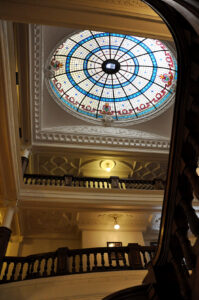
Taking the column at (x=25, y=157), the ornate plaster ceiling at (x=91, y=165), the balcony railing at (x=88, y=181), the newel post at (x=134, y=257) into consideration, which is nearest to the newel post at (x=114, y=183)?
the balcony railing at (x=88, y=181)

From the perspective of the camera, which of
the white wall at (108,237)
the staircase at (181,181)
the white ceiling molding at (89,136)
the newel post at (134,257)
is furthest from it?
the white ceiling molding at (89,136)

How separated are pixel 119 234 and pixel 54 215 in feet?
8.86

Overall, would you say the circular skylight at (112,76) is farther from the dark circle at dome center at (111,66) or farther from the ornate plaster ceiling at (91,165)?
the ornate plaster ceiling at (91,165)

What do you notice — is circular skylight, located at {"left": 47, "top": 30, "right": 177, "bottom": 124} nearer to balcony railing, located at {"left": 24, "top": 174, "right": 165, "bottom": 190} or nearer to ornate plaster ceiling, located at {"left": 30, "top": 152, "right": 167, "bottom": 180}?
ornate plaster ceiling, located at {"left": 30, "top": 152, "right": 167, "bottom": 180}

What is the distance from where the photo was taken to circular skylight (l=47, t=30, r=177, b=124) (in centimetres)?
1115

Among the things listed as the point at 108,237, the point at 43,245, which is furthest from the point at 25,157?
the point at 108,237

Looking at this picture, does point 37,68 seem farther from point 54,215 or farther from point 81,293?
point 81,293

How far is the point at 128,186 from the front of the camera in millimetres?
10844

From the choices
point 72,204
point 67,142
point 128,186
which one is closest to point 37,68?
point 67,142

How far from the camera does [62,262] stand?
6.24 metres

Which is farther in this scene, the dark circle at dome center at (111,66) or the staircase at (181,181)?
the dark circle at dome center at (111,66)

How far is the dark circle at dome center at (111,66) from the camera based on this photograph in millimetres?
11680

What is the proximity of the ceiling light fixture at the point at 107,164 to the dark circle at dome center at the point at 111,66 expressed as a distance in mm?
4487

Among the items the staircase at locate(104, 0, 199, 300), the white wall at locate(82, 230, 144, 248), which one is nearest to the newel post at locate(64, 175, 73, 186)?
the white wall at locate(82, 230, 144, 248)
